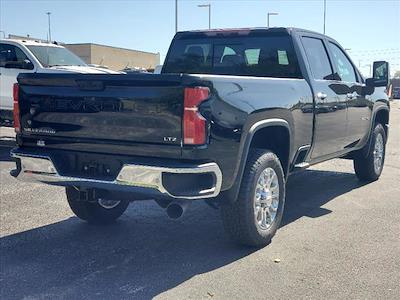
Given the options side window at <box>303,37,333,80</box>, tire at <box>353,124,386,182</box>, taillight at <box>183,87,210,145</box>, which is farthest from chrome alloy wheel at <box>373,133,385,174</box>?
taillight at <box>183,87,210,145</box>

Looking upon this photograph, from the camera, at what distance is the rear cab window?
18.7ft

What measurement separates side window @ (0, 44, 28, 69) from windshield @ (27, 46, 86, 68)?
0.25 m

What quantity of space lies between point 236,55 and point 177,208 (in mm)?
2602

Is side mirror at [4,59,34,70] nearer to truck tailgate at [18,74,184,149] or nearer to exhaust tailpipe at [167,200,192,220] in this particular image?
truck tailgate at [18,74,184,149]

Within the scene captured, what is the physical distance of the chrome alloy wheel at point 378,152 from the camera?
25.1ft

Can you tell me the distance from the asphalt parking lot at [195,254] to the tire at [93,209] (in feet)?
0.40

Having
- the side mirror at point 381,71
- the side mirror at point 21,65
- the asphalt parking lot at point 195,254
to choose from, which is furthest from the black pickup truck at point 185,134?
the side mirror at point 21,65

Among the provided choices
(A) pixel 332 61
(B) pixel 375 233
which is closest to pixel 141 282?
(B) pixel 375 233

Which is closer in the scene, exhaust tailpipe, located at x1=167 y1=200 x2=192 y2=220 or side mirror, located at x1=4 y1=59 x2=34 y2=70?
exhaust tailpipe, located at x1=167 y1=200 x2=192 y2=220

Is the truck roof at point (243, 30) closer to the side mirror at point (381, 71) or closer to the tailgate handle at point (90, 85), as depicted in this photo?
the side mirror at point (381, 71)

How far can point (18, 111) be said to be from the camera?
458 cm

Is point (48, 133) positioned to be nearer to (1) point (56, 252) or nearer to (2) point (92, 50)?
(1) point (56, 252)

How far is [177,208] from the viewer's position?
410cm

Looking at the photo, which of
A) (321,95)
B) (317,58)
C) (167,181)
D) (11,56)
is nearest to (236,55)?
(317,58)
